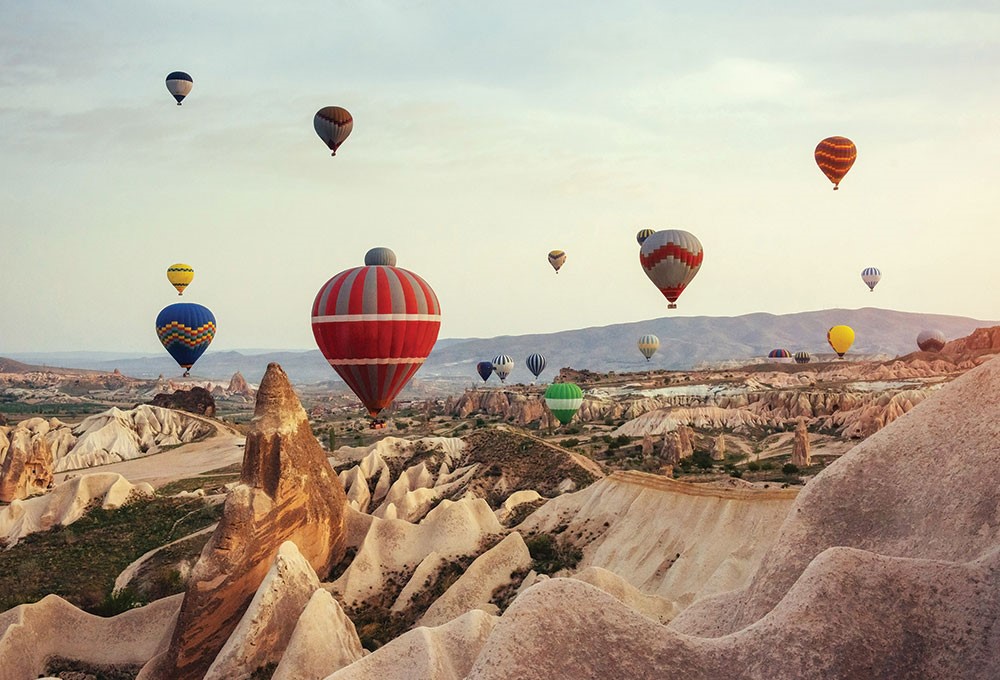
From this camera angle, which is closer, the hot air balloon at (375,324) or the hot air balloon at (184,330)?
the hot air balloon at (375,324)

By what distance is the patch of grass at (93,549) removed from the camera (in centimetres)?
3934

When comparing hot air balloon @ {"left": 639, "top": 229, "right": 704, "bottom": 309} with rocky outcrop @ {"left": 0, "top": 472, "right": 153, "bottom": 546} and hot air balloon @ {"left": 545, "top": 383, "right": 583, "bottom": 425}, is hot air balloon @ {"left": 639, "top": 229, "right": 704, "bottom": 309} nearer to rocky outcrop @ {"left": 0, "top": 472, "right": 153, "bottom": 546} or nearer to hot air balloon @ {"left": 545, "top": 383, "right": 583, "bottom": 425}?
hot air balloon @ {"left": 545, "top": 383, "right": 583, "bottom": 425}

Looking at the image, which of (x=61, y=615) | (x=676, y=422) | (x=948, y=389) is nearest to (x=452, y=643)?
(x=948, y=389)

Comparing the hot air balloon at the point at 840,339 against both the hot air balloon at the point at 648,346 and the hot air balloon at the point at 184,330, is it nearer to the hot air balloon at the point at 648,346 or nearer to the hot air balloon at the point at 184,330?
the hot air balloon at the point at 648,346

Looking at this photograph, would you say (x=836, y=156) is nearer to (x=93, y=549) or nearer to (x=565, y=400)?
(x=565, y=400)

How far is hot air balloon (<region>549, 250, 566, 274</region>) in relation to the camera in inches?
6127

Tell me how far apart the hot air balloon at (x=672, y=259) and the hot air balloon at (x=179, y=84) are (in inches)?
2331

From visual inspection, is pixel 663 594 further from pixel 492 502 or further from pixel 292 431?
pixel 492 502

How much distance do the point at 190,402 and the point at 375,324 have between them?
8334 centimetres

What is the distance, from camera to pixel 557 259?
156 metres

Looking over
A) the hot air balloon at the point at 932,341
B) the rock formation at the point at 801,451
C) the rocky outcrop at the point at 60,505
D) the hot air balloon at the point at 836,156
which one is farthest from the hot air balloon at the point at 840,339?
the rocky outcrop at the point at 60,505

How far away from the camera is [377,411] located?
165ft

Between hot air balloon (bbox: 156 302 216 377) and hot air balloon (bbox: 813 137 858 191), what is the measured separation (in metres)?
80.0

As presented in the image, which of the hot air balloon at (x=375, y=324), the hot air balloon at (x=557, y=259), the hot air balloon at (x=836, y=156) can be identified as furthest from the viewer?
the hot air balloon at (x=557, y=259)
